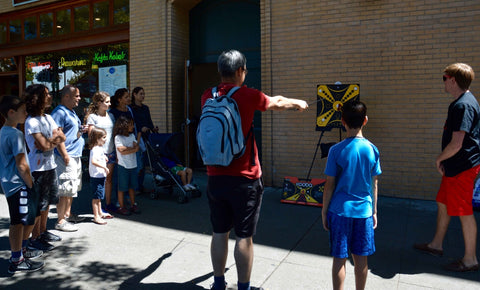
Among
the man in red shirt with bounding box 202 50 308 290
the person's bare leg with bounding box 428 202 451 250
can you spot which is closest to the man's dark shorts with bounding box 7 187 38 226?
the man in red shirt with bounding box 202 50 308 290

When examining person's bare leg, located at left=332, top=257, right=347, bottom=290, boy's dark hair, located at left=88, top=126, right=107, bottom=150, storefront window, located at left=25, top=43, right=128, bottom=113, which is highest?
storefront window, located at left=25, top=43, right=128, bottom=113

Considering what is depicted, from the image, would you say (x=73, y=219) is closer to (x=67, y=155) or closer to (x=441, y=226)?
(x=67, y=155)

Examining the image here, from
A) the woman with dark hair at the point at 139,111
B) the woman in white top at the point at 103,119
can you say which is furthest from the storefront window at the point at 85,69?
the woman in white top at the point at 103,119

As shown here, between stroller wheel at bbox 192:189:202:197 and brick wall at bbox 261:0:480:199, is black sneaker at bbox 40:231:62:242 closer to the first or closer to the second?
stroller wheel at bbox 192:189:202:197

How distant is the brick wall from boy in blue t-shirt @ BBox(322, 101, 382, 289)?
3.98m

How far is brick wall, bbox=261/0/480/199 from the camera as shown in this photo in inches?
252

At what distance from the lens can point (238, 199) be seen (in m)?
3.18

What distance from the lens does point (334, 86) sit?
6.78 metres

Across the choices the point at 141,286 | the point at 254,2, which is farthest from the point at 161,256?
the point at 254,2

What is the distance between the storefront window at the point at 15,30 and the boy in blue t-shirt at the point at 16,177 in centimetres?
955

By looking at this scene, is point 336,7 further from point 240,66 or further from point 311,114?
point 240,66

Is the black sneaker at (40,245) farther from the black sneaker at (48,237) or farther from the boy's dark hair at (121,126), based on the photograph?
the boy's dark hair at (121,126)

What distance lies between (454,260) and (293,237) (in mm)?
1777

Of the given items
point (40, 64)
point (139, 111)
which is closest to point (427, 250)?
point (139, 111)
